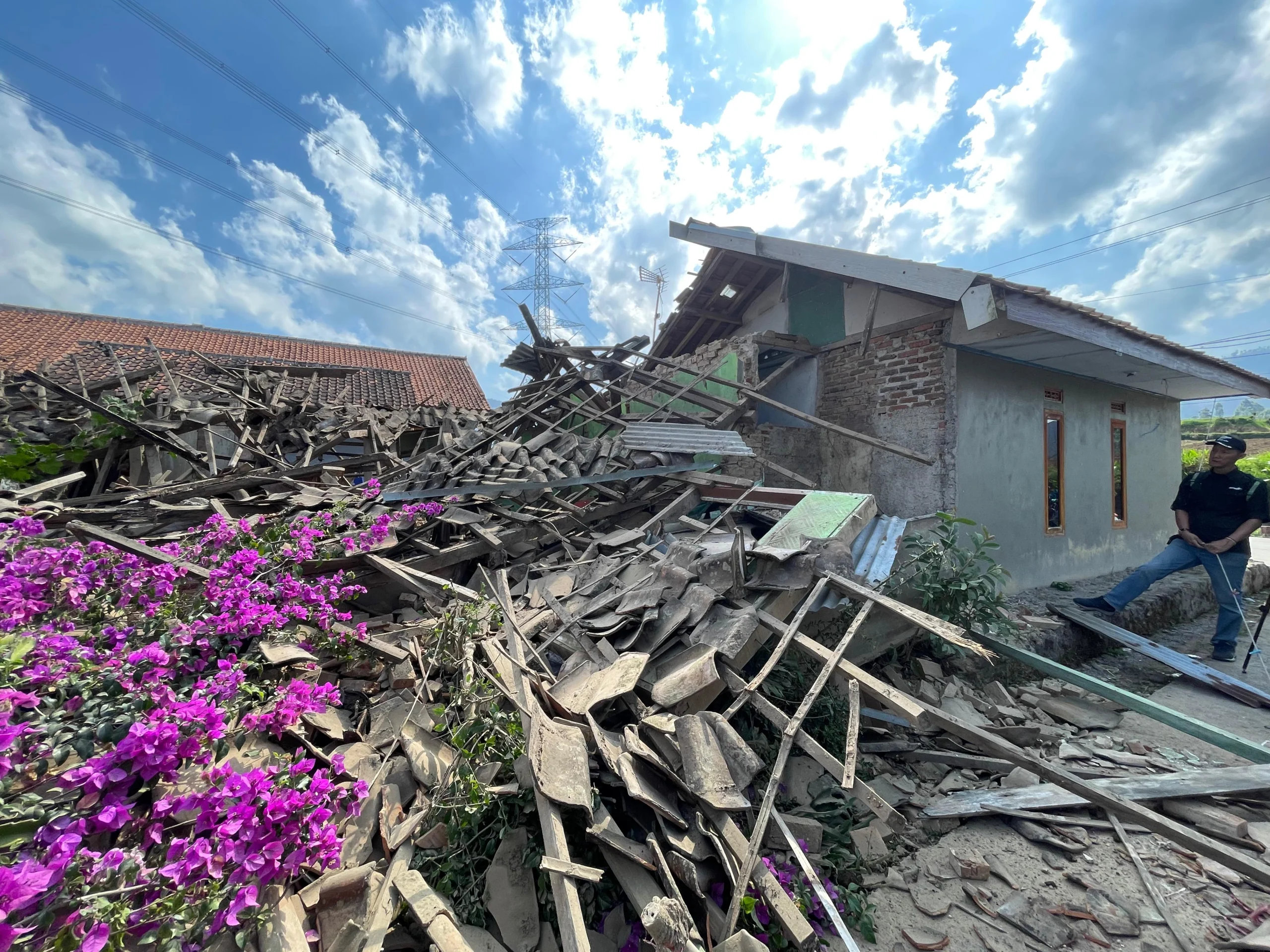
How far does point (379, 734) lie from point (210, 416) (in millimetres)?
6897

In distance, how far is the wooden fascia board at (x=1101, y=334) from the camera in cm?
489

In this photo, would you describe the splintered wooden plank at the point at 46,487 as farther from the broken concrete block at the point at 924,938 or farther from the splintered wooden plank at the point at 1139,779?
the splintered wooden plank at the point at 1139,779

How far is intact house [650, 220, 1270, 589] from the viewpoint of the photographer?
590cm

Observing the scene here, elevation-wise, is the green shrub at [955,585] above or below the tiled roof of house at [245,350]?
below

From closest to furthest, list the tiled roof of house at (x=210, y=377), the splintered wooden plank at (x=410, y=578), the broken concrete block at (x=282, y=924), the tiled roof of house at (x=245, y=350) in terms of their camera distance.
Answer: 1. the broken concrete block at (x=282, y=924)
2. the splintered wooden plank at (x=410, y=578)
3. the tiled roof of house at (x=210, y=377)
4. the tiled roof of house at (x=245, y=350)

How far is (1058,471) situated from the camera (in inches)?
298

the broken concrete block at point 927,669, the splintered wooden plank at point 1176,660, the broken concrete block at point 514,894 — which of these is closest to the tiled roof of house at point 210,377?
the broken concrete block at point 514,894

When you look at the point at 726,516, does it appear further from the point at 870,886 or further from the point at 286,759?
the point at 286,759

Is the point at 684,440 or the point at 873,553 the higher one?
A: the point at 684,440

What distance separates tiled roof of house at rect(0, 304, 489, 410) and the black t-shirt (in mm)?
14823

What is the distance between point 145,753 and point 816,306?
8.51 metres

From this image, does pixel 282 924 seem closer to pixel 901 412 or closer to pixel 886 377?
pixel 901 412

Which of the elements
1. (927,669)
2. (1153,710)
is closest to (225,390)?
(927,669)

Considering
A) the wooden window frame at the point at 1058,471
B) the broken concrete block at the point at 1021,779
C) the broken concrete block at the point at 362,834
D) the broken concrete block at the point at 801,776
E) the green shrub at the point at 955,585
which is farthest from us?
the wooden window frame at the point at 1058,471
